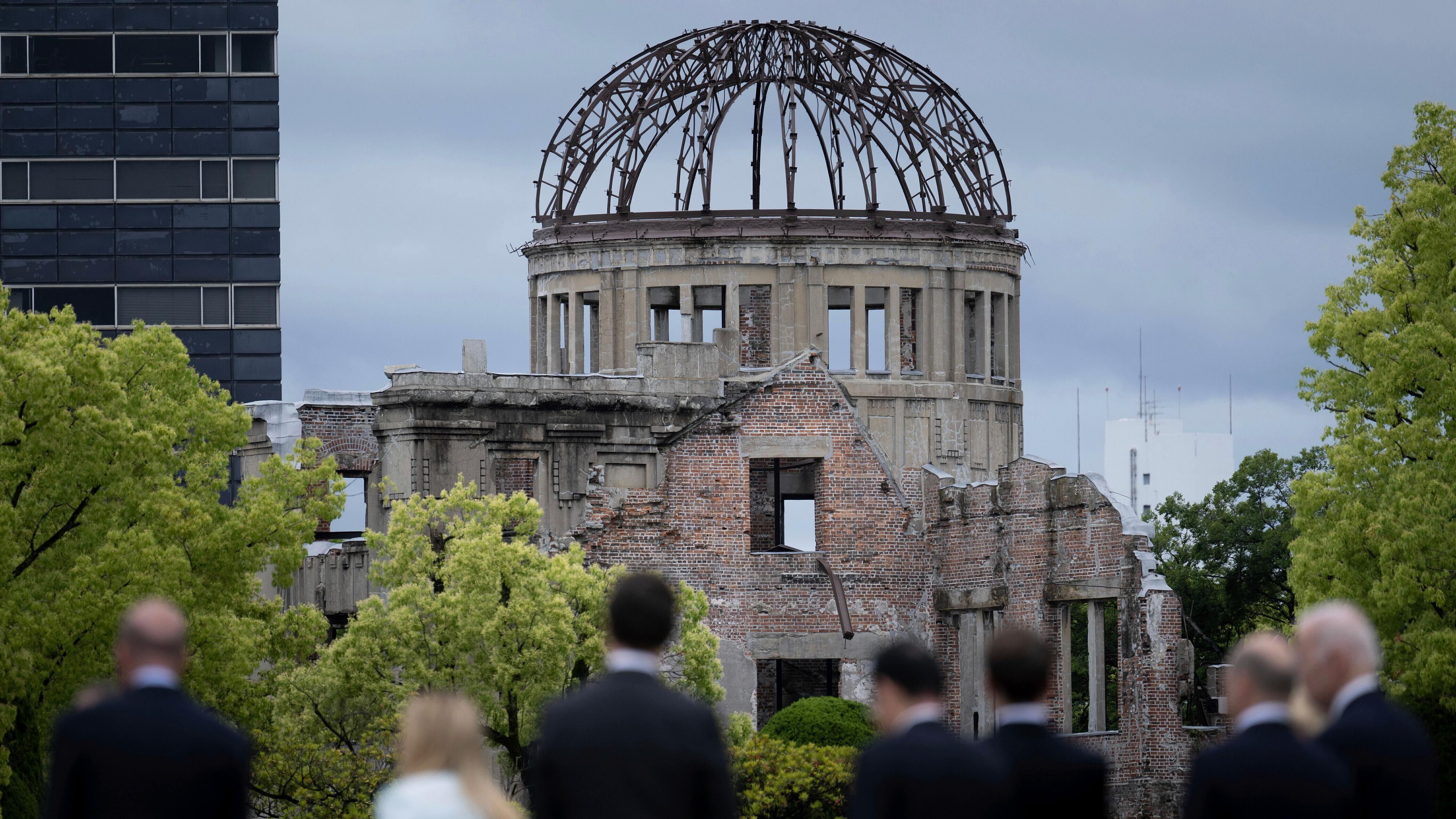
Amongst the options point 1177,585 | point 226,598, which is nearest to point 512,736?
point 226,598

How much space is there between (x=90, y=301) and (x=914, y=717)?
70.9 metres

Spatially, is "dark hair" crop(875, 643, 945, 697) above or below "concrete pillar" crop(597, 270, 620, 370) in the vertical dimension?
below

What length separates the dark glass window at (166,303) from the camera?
252 ft

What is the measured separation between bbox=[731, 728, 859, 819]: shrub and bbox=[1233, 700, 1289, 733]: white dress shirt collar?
69.6ft

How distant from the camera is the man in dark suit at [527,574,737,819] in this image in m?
8.77

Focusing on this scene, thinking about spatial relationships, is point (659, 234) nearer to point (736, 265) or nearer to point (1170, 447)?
point (736, 265)

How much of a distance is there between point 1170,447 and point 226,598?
8571 cm

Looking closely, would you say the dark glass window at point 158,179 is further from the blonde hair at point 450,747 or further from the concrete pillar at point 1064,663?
the blonde hair at point 450,747

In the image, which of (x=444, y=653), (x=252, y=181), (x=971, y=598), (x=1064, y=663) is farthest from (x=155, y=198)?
(x=444, y=653)

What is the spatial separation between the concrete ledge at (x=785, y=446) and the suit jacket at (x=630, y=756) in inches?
1192

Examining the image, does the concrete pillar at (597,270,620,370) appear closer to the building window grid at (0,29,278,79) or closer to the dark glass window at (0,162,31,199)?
the building window grid at (0,29,278,79)

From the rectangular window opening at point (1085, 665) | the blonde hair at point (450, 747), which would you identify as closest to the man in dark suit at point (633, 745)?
the blonde hair at point (450, 747)

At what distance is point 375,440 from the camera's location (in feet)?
144

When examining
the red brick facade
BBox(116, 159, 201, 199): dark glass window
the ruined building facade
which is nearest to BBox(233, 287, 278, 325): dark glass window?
BBox(116, 159, 201, 199): dark glass window
